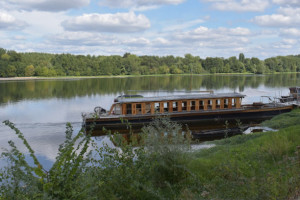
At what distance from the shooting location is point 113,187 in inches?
312

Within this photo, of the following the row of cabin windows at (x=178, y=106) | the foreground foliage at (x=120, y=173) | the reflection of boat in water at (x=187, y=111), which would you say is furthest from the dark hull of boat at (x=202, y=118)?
the foreground foliage at (x=120, y=173)

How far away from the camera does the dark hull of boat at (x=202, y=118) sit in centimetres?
2704

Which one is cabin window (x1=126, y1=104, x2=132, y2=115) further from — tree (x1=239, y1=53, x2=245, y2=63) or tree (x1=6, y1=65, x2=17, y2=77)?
tree (x1=239, y1=53, x2=245, y2=63)

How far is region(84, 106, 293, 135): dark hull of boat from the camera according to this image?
88.7 ft

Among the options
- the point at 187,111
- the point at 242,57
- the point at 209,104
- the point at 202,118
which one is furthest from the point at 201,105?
the point at 242,57

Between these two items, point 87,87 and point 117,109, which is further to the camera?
point 87,87

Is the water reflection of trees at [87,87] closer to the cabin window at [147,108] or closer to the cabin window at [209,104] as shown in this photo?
the cabin window at [147,108]

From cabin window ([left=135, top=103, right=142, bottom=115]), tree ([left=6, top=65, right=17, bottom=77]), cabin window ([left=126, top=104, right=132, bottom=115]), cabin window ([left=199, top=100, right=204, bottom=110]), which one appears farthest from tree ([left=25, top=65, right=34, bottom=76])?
cabin window ([left=199, top=100, right=204, bottom=110])

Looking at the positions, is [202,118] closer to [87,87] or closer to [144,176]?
[144,176]

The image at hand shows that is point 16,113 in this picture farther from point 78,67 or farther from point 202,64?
point 202,64

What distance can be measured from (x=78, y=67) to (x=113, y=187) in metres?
124

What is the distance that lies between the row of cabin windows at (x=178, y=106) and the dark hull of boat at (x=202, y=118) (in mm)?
815

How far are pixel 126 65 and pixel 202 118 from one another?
110m

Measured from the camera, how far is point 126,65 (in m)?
137
